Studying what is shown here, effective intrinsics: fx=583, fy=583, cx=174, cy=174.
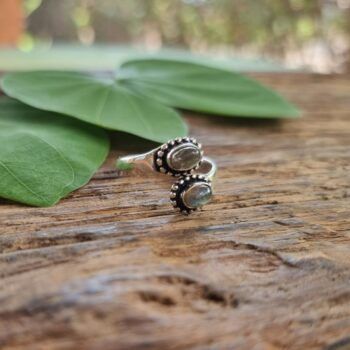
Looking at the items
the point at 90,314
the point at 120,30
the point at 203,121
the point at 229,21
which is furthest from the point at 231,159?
the point at 120,30

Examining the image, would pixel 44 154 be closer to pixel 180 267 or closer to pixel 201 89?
pixel 180 267

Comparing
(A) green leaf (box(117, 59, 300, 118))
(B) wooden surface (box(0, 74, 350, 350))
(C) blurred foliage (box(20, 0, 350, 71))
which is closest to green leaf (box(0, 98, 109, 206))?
(B) wooden surface (box(0, 74, 350, 350))

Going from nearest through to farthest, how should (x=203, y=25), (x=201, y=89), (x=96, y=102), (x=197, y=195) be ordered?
(x=197, y=195)
(x=96, y=102)
(x=201, y=89)
(x=203, y=25)

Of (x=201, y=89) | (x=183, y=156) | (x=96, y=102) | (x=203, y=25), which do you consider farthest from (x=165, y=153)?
(x=203, y=25)

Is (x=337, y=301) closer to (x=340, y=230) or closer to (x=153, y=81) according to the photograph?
(x=340, y=230)

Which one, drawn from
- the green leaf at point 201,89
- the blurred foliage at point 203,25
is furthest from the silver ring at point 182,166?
the blurred foliage at point 203,25

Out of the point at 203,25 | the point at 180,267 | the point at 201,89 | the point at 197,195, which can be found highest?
the point at 203,25

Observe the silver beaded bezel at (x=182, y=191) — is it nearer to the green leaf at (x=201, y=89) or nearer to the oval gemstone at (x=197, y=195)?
the oval gemstone at (x=197, y=195)
